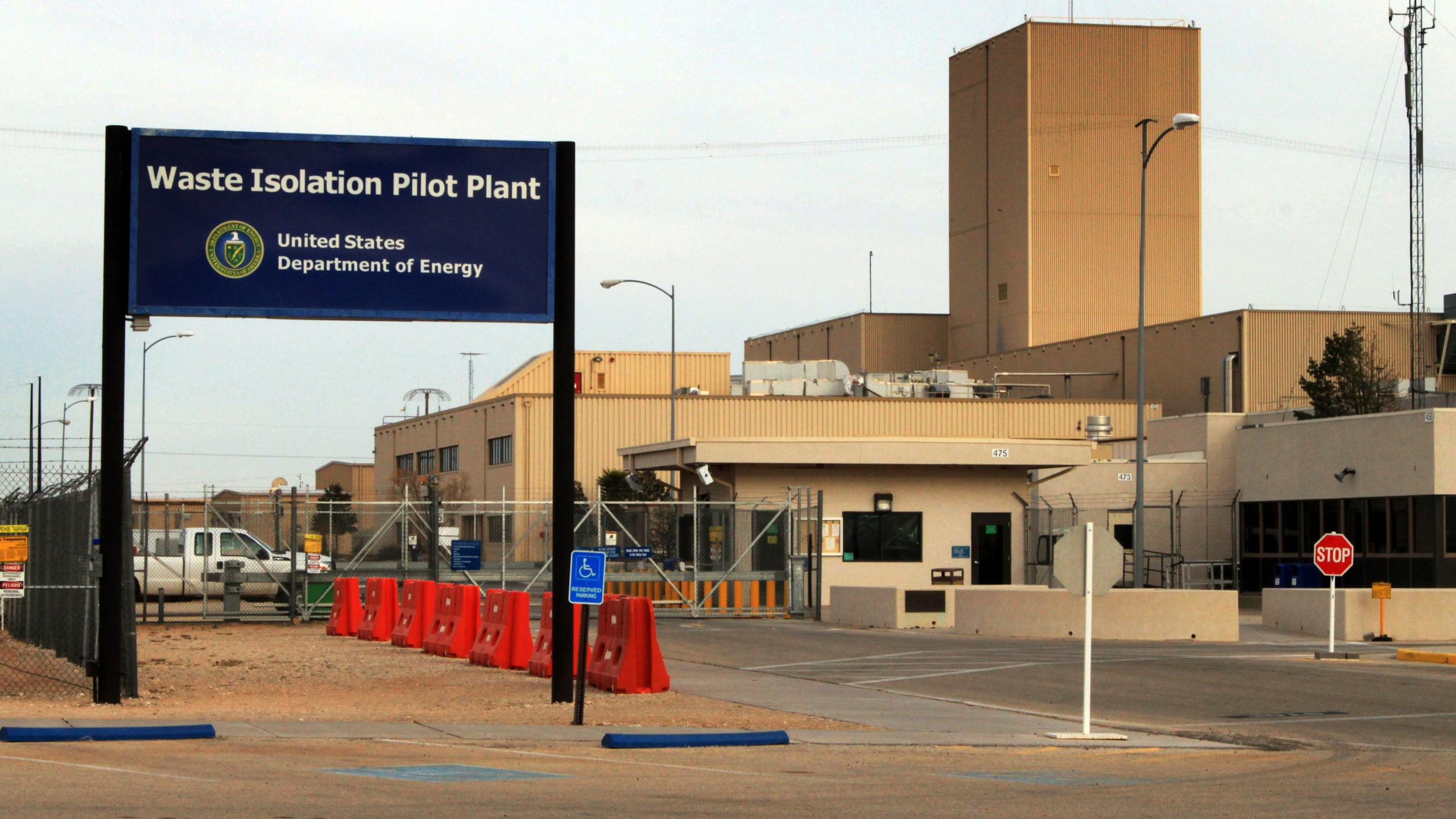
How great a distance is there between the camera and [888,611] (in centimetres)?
3016

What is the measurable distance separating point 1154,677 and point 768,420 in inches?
1714

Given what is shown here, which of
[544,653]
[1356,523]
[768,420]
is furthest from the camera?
[768,420]

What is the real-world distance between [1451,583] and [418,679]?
88.9 ft

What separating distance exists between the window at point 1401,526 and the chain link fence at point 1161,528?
6.05 m

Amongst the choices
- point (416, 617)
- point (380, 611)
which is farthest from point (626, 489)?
point (416, 617)

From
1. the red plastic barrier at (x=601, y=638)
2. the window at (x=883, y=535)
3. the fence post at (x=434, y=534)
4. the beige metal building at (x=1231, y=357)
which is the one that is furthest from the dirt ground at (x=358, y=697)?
the beige metal building at (x=1231, y=357)

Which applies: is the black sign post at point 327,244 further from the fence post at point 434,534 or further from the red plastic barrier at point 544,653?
the fence post at point 434,534

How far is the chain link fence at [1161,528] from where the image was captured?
149 ft

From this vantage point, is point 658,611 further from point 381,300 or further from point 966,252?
point 966,252

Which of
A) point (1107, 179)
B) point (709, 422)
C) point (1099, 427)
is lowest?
point (1099, 427)

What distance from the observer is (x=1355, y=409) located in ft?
173

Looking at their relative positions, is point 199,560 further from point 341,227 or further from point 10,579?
point 341,227

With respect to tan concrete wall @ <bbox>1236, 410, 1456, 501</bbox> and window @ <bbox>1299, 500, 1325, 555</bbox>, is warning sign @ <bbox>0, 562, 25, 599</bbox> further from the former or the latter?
window @ <bbox>1299, 500, 1325, 555</bbox>

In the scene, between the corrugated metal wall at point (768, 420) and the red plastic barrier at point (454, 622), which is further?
the corrugated metal wall at point (768, 420)
